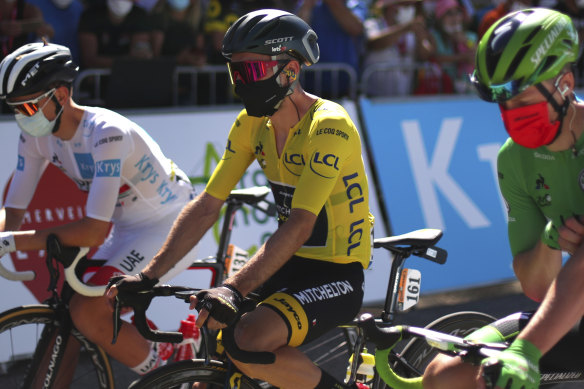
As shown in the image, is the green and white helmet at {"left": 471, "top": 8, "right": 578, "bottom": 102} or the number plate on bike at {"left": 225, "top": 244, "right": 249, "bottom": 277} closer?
the green and white helmet at {"left": 471, "top": 8, "right": 578, "bottom": 102}

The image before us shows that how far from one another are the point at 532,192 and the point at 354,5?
5.57 meters

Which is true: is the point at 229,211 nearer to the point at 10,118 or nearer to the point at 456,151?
the point at 10,118

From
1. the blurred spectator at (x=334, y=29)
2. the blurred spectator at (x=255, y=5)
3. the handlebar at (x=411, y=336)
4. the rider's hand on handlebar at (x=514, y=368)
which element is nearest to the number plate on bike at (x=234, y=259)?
the handlebar at (x=411, y=336)

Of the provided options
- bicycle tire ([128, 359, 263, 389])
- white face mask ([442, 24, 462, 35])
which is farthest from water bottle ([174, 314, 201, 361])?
white face mask ([442, 24, 462, 35])

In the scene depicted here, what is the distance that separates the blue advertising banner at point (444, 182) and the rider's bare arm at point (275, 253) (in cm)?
395

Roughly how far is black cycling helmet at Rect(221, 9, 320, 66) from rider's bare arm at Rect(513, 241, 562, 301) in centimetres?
125

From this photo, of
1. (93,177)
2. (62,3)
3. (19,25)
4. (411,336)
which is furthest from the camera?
(62,3)

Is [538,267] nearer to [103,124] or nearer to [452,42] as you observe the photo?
[103,124]

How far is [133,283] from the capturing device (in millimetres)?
3391

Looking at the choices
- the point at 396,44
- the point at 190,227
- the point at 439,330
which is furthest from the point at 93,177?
the point at 396,44

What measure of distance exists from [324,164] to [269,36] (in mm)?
590

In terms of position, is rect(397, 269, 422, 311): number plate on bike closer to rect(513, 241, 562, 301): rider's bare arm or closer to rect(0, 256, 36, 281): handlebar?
rect(513, 241, 562, 301): rider's bare arm

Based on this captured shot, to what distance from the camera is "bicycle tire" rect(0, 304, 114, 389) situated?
12.9 feet

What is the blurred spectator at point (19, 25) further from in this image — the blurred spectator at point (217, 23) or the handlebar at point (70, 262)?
the handlebar at point (70, 262)
